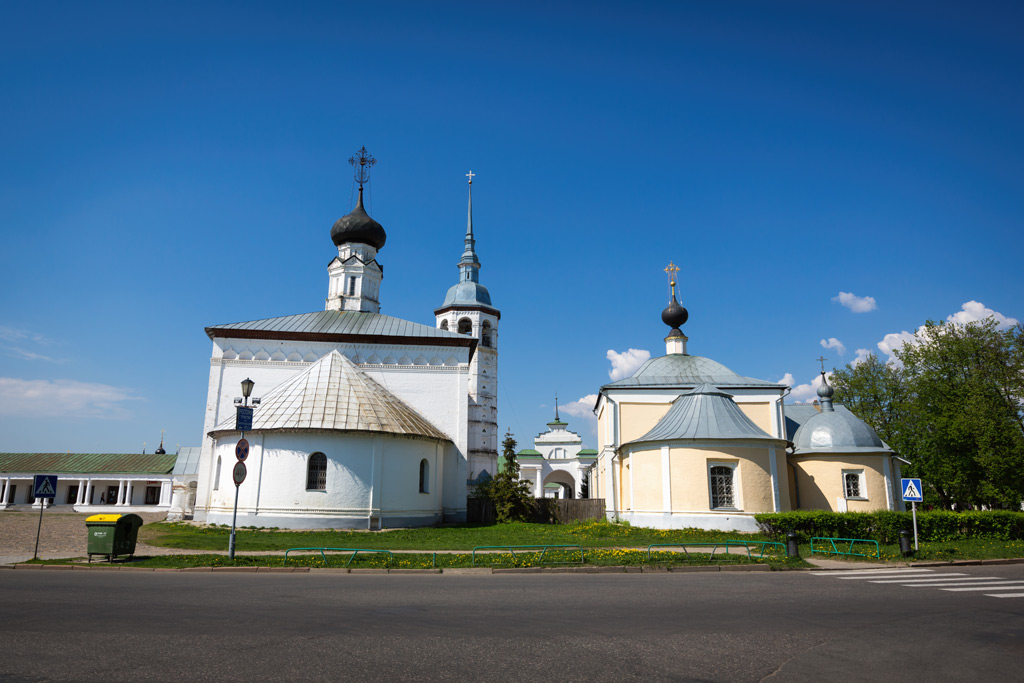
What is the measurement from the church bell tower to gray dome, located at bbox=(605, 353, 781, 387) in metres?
22.3

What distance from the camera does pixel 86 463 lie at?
55469mm

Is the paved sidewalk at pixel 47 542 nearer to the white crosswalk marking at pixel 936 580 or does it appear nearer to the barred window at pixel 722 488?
the white crosswalk marking at pixel 936 580

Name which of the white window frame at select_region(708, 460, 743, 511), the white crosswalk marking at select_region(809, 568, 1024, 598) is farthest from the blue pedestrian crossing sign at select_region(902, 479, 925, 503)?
the white window frame at select_region(708, 460, 743, 511)

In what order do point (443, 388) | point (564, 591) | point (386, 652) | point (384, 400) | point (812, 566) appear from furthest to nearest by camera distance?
1. point (443, 388)
2. point (384, 400)
3. point (812, 566)
4. point (564, 591)
5. point (386, 652)

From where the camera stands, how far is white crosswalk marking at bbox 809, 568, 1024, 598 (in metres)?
11.6

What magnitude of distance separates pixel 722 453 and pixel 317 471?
1659 centimetres

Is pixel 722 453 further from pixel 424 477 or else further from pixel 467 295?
pixel 467 295

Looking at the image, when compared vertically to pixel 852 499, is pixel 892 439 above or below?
above

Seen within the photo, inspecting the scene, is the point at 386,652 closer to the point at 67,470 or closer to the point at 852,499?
the point at 852,499

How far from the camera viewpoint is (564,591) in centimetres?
1125

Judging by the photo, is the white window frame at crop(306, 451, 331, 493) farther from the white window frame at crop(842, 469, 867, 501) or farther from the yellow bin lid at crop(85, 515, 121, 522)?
the white window frame at crop(842, 469, 867, 501)

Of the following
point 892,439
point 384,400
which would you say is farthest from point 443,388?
point 892,439

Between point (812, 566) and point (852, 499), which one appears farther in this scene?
point (852, 499)

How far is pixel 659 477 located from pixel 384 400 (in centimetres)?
1279
